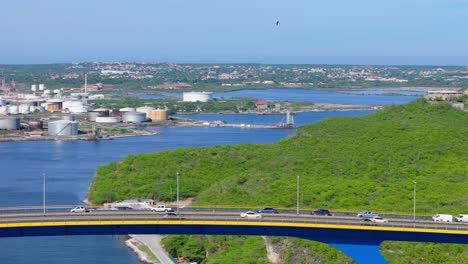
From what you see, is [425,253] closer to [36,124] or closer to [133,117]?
[36,124]

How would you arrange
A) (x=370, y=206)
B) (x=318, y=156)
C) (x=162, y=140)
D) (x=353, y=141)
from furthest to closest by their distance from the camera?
1. (x=162, y=140)
2. (x=353, y=141)
3. (x=318, y=156)
4. (x=370, y=206)

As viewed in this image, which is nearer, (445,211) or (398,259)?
(398,259)

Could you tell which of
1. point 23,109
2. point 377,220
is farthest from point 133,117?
point 377,220

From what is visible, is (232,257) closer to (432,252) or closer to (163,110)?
(432,252)

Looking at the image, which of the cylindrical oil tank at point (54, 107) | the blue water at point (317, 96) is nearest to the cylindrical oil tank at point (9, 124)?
the cylindrical oil tank at point (54, 107)

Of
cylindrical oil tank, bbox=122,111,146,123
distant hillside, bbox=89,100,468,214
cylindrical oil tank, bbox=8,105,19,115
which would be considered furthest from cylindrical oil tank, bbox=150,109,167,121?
distant hillside, bbox=89,100,468,214

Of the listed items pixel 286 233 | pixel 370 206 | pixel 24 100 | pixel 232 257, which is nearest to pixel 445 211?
pixel 370 206
